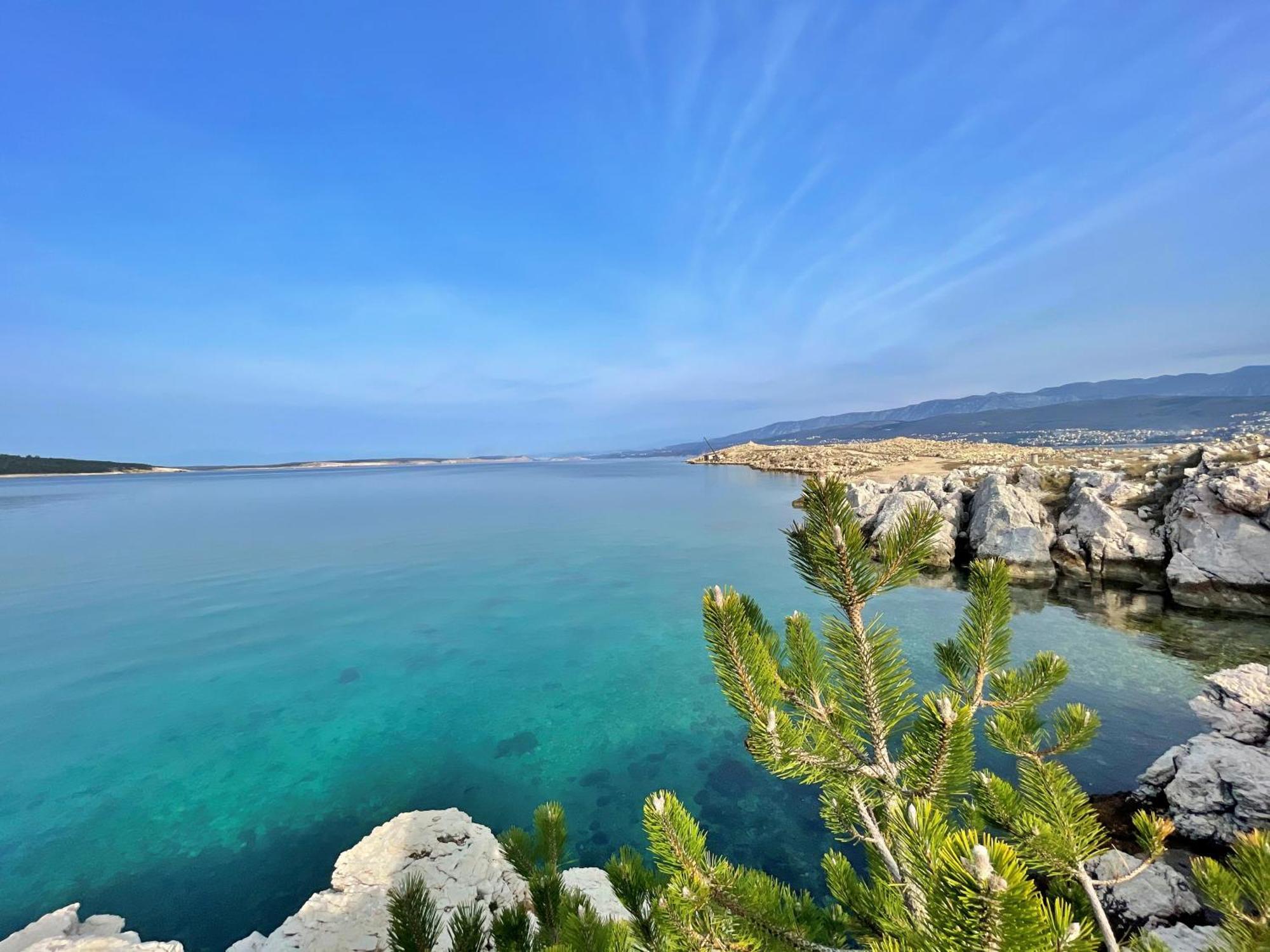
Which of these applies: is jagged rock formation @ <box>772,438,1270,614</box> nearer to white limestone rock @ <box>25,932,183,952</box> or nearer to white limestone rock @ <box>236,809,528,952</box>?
white limestone rock @ <box>236,809,528,952</box>

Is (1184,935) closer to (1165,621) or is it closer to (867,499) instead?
(1165,621)

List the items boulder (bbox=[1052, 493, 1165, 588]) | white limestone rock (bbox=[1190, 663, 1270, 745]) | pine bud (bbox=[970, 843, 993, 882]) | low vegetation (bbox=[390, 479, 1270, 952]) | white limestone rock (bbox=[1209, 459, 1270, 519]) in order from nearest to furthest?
pine bud (bbox=[970, 843, 993, 882]) → low vegetation (bbox=[390, 479, 1270, 952]) → white limestone rock (bbox=[1190, 663, 1270, 745]) → white limestone rock (bbox=[1209, 459, 1270, 519]) → boulder (bbox=[1052, 493, 1165, 588])

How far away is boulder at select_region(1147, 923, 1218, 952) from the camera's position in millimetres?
4297

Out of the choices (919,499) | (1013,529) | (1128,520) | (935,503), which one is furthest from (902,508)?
(1128,520)

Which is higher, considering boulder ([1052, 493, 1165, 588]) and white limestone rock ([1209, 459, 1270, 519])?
white limestone rock ([1209, 459, 1270, 519])

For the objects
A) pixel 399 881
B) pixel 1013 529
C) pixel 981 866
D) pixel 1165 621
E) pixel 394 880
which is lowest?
pixel 1165 621

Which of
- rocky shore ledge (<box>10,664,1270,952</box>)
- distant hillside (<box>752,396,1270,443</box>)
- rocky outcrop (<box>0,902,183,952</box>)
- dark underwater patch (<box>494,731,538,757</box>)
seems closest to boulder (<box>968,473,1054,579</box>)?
rocky shore ledge (<box>10,664,1270,952</box>)

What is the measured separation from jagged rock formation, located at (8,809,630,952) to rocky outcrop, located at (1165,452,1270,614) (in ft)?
70.4

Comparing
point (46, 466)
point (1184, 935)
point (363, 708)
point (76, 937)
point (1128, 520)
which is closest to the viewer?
point (1184, 935)

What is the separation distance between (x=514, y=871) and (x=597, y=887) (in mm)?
1125

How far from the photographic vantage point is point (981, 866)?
0.99 meters

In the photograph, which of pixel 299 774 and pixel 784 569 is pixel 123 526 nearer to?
pixel 299 774

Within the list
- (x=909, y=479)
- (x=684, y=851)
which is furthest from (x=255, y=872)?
(x=909, y=479)

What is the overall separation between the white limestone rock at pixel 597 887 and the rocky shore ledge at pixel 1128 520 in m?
10.2
